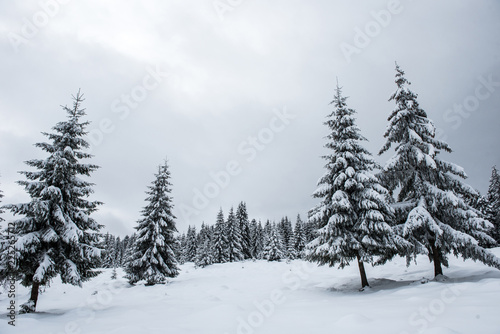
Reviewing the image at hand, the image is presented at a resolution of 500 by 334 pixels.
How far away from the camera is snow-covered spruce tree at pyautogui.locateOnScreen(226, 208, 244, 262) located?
48.4m

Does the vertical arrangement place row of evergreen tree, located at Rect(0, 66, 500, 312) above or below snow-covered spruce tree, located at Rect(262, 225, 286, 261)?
above

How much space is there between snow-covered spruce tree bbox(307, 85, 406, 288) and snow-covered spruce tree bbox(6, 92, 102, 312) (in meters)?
12.0

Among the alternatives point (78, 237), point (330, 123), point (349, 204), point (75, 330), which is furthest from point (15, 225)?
point (330, 123)

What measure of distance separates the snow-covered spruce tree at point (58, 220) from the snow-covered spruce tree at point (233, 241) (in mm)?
37306

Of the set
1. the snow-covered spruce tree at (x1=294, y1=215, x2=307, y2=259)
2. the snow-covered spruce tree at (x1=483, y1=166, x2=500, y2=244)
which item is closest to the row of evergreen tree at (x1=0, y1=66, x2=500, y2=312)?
the snow-covered spruce tree at (x1=483, y1=166, x2=500, y2=244)

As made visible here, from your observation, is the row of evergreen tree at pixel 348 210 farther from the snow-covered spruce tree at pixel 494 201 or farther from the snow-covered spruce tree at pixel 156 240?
the snow-covered spruce tree at pixel 494 201

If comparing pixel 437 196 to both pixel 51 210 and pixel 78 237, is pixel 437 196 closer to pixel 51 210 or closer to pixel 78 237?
pixel 78 237

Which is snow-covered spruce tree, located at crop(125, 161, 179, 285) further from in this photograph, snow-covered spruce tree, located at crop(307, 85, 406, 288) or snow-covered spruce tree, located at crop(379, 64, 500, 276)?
snow-covered spruce tree, located at crop(379, 64, 500, 276)

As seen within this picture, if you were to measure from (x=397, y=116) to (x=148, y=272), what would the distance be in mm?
21896

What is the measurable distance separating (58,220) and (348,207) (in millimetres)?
14332

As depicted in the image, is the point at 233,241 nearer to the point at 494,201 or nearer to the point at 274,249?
the point at 274,249

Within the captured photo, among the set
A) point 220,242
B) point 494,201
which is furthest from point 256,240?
point 494,201

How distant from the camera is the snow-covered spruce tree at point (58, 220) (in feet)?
36.2

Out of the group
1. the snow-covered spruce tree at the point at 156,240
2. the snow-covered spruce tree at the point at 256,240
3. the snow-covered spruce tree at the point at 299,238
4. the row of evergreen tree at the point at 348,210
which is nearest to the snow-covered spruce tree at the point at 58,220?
the row of evergreen tree at the point at 348,210
